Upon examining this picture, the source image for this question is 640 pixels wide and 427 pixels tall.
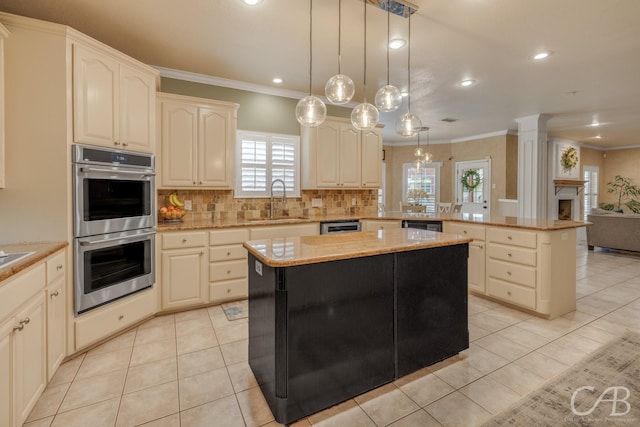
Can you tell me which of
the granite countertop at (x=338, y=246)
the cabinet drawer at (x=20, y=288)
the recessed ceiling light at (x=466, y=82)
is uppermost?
the recessed ceiling light at (x=466, y=82)

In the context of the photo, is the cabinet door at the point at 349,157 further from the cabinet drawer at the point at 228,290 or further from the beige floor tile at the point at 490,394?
the beige floor tile at the point at 490,394

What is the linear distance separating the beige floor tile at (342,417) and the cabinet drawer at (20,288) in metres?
1.62

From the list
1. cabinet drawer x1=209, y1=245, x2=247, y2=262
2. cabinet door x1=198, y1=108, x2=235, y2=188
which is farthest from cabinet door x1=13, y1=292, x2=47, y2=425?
cabinet door x1=198, y1=108, x2=235, y2=188

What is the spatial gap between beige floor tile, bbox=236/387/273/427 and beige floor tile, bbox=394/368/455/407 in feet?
Result: 2.82

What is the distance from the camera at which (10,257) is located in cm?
178

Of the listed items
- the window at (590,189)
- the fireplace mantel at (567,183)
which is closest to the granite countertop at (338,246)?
the fireplace mantel at (567,183)

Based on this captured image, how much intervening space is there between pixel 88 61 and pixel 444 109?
5.21m

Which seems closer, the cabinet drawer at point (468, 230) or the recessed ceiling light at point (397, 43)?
the recessed ceiling light at point (397, 43)

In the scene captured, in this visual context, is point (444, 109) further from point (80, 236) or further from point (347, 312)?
point (80, 236)

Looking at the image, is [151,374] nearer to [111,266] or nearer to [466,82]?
[111,266]

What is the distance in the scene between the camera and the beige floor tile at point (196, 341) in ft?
8.44

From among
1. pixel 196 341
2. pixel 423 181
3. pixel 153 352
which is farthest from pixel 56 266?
pixel 423 181

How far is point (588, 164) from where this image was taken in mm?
9406

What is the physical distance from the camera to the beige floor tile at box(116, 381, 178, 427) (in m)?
1.76
